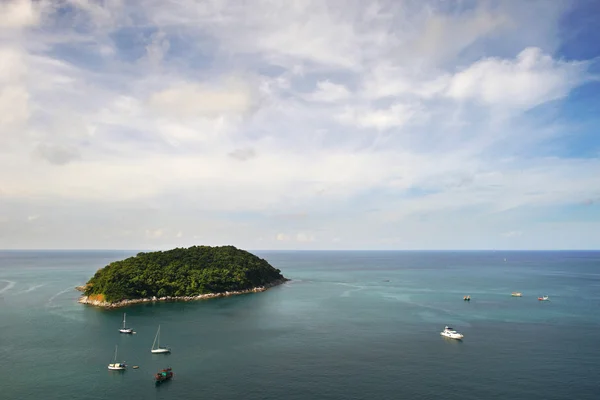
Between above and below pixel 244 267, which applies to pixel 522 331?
below

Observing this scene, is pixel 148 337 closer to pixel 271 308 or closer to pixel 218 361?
pixel 218 361

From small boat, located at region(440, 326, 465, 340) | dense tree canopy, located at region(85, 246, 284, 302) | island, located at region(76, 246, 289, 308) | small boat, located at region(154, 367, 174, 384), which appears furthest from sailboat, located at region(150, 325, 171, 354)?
small boat, located at region(440, 326, 465, 340)

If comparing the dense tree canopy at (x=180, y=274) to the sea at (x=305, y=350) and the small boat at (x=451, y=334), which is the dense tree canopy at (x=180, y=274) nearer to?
the sea at (x=305, y=350)

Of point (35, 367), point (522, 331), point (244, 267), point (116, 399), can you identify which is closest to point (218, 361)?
point (116, 399)

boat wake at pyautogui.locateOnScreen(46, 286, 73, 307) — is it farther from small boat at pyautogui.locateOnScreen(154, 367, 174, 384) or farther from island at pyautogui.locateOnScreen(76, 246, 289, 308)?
small boat at pyautogui.locateOnScreen(154, 367, 174, 384)

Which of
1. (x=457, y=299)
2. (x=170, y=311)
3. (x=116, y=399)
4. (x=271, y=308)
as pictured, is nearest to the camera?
(x=116, y=399)

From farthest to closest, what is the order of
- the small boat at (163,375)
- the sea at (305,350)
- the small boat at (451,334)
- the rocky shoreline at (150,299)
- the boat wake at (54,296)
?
the boat wake at (54,296) < the rocky shoreline at (150,299) < the small boat at (451,334) < the small boat at (163,375) < the sea at (305,350)

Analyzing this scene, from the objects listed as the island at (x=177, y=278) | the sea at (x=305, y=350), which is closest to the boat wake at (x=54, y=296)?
the sea at (x=305, y=350)
